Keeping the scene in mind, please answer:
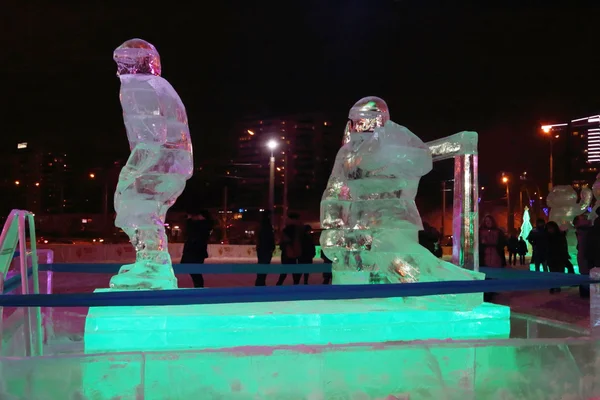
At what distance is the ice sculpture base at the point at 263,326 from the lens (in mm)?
4203

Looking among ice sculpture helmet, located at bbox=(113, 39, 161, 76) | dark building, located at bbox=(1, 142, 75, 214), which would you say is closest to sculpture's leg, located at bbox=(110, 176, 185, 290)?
ice sculpture helmet, located at bbox=(113, 39, 161, 76)

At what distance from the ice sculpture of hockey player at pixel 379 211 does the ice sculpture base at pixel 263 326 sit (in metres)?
0.31

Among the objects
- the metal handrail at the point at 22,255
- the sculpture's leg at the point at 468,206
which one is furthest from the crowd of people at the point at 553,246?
the metal handrail at the point at 22,255

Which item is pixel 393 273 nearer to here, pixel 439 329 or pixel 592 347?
pixel 439 329

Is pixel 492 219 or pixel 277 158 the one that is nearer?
pixel 492 219

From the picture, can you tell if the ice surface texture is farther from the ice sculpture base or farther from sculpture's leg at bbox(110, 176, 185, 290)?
sculpture's leg at bbox(110, 176, 185, 290)

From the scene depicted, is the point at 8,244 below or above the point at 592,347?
above

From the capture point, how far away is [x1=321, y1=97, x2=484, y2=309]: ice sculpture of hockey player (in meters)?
5.15

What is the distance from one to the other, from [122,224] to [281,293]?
8.54 ft

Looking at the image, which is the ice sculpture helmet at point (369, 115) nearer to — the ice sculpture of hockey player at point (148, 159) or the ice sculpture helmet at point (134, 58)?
the ice sculpture of hockey player at point (148, 159)

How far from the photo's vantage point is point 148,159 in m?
5.24

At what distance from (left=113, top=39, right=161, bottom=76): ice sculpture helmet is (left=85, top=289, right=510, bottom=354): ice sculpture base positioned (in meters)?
2.24

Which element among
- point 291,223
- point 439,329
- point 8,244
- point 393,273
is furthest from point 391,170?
point 291,223

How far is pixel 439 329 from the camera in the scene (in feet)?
15.3
